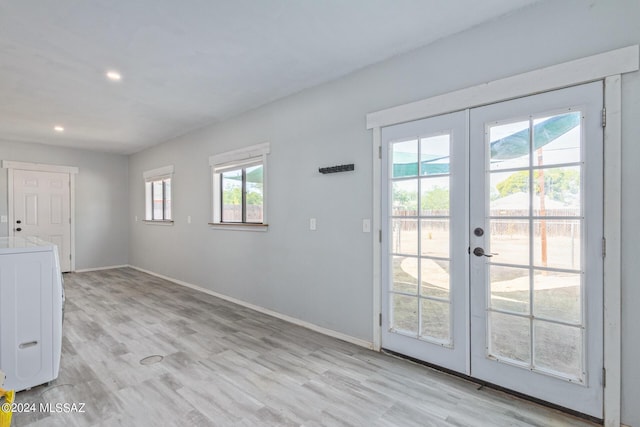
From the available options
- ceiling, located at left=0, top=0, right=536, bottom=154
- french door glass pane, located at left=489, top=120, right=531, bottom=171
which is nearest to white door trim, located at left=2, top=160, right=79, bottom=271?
ceiling, located at left=0, top=0, right=536, bottom=154

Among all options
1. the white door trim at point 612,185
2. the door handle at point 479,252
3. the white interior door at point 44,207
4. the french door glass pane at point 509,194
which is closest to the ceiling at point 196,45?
the white door trim at point 612,185

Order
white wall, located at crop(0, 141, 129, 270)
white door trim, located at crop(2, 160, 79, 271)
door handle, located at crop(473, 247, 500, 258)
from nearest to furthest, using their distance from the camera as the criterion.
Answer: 1. door handle, located at crop(473, 247, 500, 258)
2. white door trim, located at crop(2, 160, 79, 271)
3. white wall, located at crop(0, 141, 129, 270)

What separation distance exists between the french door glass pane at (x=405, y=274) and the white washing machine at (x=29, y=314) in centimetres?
262

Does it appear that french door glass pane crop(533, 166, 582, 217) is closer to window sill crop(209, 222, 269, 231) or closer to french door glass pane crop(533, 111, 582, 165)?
french door glass pane crop(533, 111, 582, 165)

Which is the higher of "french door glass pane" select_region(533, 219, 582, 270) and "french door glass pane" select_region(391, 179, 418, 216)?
"french door glass pane" select_region(391, 179, 418, 216)

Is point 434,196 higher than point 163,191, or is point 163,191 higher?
point 163,191

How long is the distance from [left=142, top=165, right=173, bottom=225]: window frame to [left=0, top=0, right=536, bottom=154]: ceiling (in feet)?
6.17

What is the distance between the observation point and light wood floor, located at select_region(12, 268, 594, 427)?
201 centimetres

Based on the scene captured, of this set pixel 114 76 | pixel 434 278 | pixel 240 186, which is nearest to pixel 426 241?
pixel 434 278

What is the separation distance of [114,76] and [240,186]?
6.35ft

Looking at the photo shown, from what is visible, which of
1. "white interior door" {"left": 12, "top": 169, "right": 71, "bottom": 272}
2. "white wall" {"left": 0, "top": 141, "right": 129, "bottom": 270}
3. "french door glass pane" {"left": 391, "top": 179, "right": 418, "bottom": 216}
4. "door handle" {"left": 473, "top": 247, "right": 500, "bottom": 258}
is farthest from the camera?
"white wall" {"left": 0, "top": 141, "right": 129, "bottom": 270}

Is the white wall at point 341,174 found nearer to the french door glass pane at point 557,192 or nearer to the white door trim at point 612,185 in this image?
the white door trim at point 612,185

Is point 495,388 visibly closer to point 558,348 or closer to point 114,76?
point 558,348

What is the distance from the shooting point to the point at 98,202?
23.0ft
